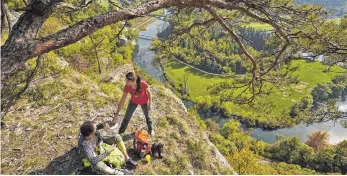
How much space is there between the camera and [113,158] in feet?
21.8

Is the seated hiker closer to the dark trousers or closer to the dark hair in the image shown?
the dark hair

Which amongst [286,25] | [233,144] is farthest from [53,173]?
[233,144]

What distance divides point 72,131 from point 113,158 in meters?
2.74

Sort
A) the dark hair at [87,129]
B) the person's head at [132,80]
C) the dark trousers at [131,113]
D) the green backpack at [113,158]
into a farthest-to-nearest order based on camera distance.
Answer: the dark trousers at [131,113]
the person's head at [132,80]
the green backpack at [113,158]
the dark hair at [87,129]

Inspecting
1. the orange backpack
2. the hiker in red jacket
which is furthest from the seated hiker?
the hiker in red jacket

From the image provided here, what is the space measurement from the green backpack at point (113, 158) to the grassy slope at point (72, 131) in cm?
81

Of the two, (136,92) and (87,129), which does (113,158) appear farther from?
(136,92)

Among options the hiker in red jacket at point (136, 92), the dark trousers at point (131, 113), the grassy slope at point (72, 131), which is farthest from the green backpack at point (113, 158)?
the dark trousers at point (131, 113)

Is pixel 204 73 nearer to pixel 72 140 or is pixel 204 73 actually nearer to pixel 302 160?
pixel 302 160

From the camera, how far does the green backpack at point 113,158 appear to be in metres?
6.59

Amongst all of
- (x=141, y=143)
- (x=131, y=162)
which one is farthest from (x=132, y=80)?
(x=131, y=162)

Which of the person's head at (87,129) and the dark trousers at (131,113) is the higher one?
the person's head at (87,129)

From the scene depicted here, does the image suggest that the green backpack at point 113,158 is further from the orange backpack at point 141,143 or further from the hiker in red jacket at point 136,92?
the hiker in red jacket at point 136,92

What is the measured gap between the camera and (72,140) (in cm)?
852
